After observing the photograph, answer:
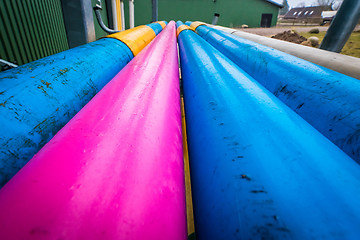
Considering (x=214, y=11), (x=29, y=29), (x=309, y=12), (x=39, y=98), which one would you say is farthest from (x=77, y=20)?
(x=309, y=12)

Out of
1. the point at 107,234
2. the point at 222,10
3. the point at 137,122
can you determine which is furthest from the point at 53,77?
the point at 222,10

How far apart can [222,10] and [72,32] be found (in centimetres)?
1182

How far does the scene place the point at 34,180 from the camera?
15.0 inches

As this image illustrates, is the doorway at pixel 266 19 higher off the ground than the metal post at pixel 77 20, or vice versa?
the doorway at pixel 266 19

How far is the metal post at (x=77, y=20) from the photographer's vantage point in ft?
8.48

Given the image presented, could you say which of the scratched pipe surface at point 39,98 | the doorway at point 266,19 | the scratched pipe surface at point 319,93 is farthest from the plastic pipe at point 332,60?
the doorway at point 266,19

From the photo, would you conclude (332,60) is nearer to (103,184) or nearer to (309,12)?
(103,184)

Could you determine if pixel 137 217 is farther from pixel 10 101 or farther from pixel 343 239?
pixel 10 101

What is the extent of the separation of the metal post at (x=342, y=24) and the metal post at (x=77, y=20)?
11.0 feet

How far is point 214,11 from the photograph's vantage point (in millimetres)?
11367

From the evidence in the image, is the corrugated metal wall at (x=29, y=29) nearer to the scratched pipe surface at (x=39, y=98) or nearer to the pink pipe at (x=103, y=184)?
the scratched pipe surface at (x=39, y=98)

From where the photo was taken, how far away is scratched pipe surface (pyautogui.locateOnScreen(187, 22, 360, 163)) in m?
0.60

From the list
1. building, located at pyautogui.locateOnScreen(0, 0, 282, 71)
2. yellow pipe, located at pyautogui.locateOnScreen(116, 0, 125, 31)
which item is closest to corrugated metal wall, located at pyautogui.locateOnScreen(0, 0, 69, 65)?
building, located at pyautogui.locateOnScreen(0, 0, 282, 71)

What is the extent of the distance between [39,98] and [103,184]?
53 centimetres
